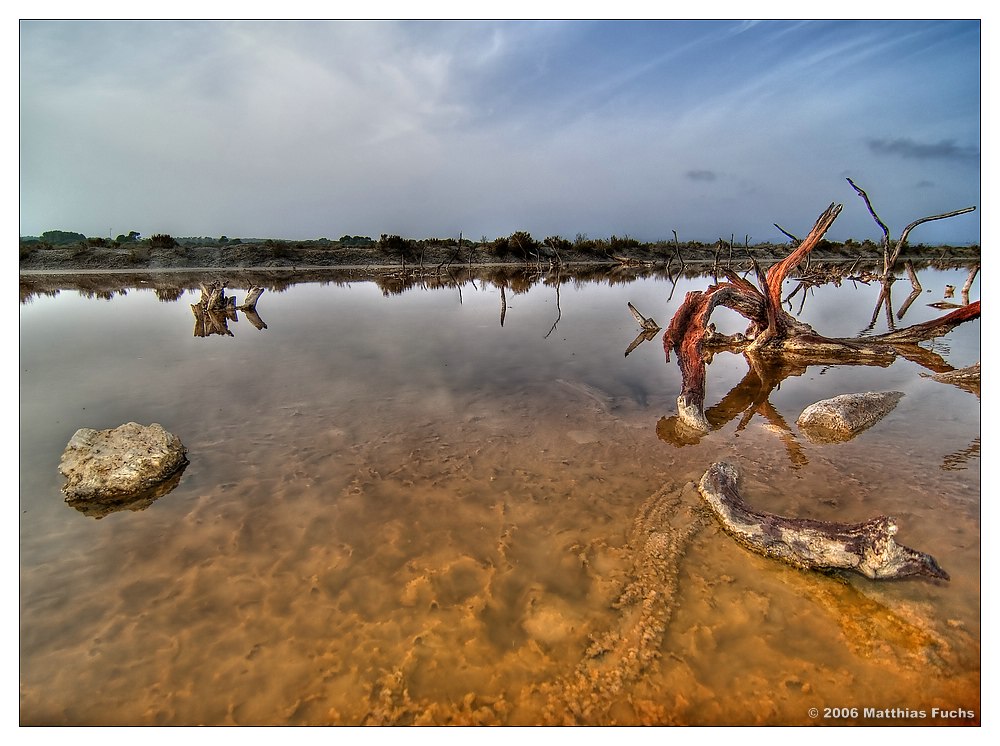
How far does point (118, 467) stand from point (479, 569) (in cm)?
429

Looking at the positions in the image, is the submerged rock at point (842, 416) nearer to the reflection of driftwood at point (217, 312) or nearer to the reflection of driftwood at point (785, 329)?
the reflection of driftwood at point (785, 329)

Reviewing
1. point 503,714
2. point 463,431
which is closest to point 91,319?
point 463,431

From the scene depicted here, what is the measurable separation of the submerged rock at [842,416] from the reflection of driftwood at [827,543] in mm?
3071

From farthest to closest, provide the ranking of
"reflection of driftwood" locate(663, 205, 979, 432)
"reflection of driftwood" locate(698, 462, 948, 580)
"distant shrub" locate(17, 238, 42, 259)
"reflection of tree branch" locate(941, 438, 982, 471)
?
"distant shrub" locate(17, 238, 42, 259), "reflection of driftwood" locate(663, 205, 979, 432), "reflection of tree branch" locate(941, 438, 982, 471), "reflection of driftwood" locate(698, 462, 948, 580)

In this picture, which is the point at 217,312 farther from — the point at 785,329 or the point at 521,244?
the point at 521,244

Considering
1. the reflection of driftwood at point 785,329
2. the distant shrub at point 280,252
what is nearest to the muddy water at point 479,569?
the reflection of driftwood at point 785,329

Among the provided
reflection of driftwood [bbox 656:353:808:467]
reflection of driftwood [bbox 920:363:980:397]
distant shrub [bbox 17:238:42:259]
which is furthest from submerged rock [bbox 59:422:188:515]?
distant shrub [bbox 17:238:42:259]

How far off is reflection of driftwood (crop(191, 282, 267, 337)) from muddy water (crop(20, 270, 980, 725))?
247 inches

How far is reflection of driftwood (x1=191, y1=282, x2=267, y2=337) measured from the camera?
14.5m

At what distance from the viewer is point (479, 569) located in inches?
145

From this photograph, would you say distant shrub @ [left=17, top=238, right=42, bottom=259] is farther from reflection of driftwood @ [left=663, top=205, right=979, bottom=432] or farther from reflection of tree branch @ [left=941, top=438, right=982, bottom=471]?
reflection of tree branch @ [left=941, top=438, right=982, bottom=471]

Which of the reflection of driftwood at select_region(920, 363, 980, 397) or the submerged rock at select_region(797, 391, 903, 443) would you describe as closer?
the submerged rock at select_region(797, 391, 903, 443)

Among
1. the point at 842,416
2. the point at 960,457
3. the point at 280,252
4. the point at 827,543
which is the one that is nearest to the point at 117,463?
the point at 827,543

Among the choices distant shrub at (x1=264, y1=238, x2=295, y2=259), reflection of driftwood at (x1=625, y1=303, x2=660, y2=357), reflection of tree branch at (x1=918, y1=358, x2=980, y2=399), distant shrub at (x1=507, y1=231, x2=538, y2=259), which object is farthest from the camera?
distant shrub at (x1=507, y1=231, x2=538, y2=259)
